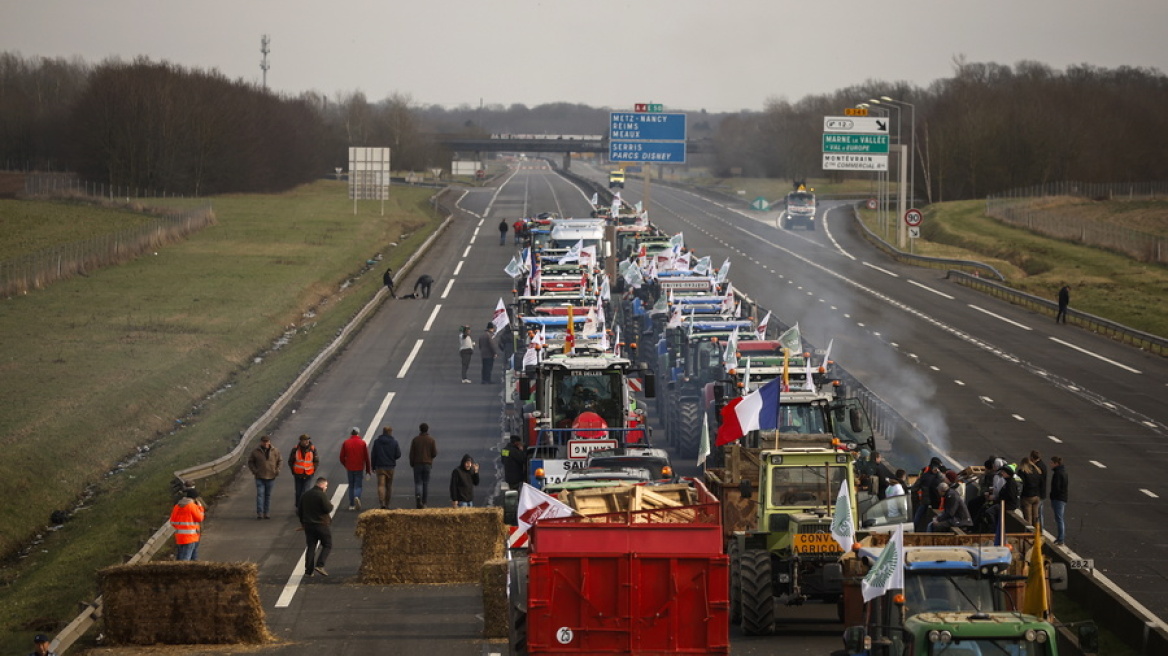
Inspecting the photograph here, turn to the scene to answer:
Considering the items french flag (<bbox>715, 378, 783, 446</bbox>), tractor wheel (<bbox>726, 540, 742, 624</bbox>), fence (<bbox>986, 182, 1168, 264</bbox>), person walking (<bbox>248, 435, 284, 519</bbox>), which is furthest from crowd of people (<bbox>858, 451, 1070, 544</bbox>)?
fence (<bbox>986, 182, 1168, 264</bbox>)

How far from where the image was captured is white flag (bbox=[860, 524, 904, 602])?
13.1m

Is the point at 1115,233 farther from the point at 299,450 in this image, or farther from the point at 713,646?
the point at 713,646

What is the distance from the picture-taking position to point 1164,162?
139 m

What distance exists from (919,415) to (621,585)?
23.7 m

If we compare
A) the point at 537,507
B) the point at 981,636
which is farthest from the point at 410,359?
the point at 981,636

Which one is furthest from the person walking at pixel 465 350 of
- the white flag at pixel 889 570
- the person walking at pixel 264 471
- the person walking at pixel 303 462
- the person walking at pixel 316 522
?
the white flag at pixel 889 570

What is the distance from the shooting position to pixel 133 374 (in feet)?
136

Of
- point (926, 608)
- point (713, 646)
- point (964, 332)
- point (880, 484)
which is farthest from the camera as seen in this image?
point (964, 332)

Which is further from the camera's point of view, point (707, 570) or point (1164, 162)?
point (1164, 162)

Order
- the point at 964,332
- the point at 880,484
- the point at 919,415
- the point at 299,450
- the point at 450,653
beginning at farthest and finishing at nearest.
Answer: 1. the point at 964,332
2. the point at 919,415
3. the point at 299,450
4. the point at 880,484
5. the point at 450,653

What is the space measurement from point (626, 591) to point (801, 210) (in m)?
82.1

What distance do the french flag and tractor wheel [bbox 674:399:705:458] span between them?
826 centimetres

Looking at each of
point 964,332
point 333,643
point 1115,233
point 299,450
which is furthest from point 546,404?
point 1115,233

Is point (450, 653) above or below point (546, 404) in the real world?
below
